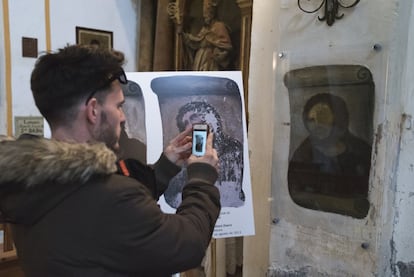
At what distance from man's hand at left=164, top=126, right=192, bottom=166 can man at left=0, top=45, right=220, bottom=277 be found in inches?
16.4

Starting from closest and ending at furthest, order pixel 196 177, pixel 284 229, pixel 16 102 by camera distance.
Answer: pixel 196 177 < pixel 284 229 < pixel 16 102

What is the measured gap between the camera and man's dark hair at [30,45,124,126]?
2.83ft

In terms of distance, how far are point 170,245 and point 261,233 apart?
131cm

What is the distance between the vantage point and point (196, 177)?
3.33 ft

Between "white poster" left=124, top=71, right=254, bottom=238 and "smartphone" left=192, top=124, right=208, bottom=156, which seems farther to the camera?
"white poster" left=124, top=71, right=254, bottom=238

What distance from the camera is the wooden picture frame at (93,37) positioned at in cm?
272

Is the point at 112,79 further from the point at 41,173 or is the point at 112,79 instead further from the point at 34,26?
the point at 34,26

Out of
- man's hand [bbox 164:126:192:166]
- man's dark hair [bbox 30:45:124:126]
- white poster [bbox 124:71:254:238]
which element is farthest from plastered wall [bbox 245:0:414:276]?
man's dark hair [bbox 30:45:124:126]

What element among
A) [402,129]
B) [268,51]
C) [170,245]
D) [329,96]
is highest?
[268,51]

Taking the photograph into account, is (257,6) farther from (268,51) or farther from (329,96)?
(329,96)

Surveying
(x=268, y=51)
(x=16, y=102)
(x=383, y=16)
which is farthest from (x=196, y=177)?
(x=16, y=102)

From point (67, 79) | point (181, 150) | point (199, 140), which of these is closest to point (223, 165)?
point (181, 150)

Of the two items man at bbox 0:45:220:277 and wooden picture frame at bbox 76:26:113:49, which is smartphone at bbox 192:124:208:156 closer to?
man at bbox 0:45:220:277

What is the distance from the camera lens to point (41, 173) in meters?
0.79
